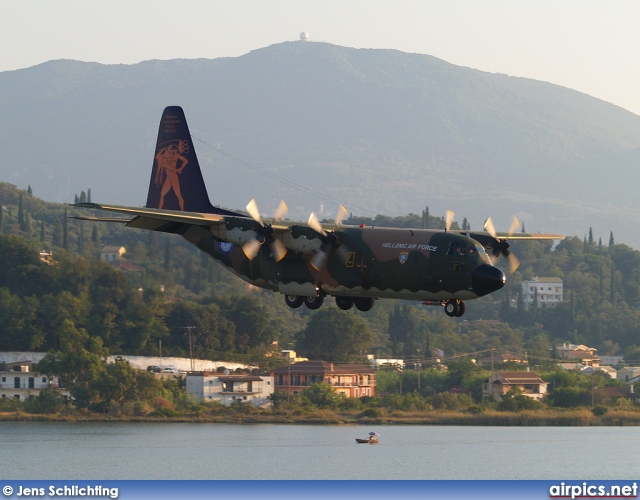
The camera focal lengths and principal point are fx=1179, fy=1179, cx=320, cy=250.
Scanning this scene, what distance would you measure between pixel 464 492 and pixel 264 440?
28.2 metres

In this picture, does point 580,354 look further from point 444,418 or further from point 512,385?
point 444,418

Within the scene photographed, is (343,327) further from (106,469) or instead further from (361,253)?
(361,253)

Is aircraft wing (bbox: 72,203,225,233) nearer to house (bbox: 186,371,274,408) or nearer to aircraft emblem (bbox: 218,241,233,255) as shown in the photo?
aircraft emblem (bbox: 218,241,233,255)

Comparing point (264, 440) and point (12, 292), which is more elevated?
point (12, 292)

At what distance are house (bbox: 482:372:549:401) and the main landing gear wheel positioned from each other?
256 ft

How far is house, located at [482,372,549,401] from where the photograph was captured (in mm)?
119062

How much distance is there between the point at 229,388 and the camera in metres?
116

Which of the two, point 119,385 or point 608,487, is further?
point 119,385

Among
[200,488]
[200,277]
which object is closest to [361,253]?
[200,488]

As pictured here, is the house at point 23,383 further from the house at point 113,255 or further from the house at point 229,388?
the house at point 113,255

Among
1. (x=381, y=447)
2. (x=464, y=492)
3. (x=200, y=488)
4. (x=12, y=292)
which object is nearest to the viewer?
(x=200, y=488)

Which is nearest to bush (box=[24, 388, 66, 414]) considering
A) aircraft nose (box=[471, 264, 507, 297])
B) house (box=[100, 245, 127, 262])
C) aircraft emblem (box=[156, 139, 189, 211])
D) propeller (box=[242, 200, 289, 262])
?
house (box=[100, 245, 127, 262])

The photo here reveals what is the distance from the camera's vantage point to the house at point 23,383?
113 meters

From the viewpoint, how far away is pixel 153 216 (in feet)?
141
